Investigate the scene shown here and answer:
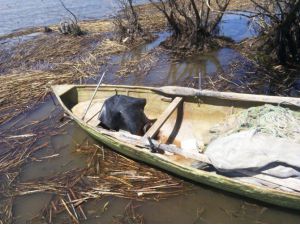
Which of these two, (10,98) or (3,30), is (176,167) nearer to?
(10,98)

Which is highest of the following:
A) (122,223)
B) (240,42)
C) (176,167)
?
(240,42)

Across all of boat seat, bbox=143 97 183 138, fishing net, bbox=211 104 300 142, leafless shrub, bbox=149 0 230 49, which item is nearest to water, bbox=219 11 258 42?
leafless shrub, bbox=149 0 230 49

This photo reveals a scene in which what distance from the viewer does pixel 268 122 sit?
4.13 metres

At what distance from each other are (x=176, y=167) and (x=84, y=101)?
2.91 meters

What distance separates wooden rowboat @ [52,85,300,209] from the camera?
3623 millimetres

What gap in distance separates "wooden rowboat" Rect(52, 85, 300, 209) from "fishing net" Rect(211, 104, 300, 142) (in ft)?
0.55

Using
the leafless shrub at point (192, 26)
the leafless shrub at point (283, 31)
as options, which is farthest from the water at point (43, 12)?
the leafless shrub at point (283, 31)

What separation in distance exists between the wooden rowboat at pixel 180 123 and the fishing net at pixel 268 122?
168mm

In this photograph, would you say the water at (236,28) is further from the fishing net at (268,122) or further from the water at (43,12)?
the water at (43,12)

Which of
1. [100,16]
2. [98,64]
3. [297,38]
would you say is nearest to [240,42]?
[297,38]

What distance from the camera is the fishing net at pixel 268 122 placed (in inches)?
157

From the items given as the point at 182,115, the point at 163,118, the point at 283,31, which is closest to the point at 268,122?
the point at 163,118

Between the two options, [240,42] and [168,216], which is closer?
[168,216]

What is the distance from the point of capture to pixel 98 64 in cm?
907
